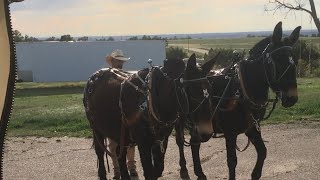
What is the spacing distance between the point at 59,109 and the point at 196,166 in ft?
34.1

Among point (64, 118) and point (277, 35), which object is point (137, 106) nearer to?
point (277, 35)

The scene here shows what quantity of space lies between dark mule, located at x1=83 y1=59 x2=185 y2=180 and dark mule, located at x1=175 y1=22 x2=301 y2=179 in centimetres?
117

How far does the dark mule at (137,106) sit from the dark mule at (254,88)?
1167 mm

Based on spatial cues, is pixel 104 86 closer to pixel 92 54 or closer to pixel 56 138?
pixel 56 138

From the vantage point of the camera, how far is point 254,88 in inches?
237

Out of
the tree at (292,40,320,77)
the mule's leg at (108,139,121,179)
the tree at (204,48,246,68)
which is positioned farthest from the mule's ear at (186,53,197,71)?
the tree at (292,40,320,77)

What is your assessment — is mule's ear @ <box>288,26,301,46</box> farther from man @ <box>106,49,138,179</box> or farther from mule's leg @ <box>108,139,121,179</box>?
man @ <box>106,49,138,179</box>

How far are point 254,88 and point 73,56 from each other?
106ft

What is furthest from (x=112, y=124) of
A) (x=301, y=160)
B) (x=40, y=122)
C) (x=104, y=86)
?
(x=40, y=122)

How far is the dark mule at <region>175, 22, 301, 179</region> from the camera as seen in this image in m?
5.82

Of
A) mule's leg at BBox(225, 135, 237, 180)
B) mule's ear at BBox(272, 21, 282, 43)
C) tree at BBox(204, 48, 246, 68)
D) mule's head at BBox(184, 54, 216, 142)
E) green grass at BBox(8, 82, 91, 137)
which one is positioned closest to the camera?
mule's head at BBox(184, 54, 216, 142)

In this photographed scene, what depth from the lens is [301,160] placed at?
8.41 metres

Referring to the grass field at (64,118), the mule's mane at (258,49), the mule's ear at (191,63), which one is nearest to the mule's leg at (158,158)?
the mule's ear at (191,63)

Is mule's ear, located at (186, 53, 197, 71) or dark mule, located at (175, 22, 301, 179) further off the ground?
mule's ear, located at (186, 53, 197, 71)
